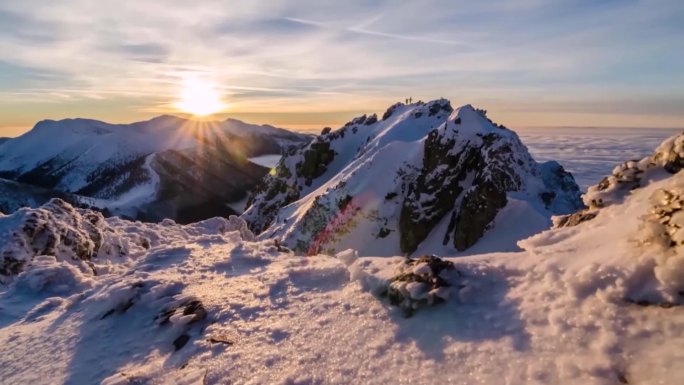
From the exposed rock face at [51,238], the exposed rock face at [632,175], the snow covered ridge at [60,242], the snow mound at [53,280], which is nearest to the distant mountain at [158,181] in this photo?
the snow covered ridge at [60,242]

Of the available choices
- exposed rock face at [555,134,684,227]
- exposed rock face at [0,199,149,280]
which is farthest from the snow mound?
exposed rock face at [555,134,684,227]

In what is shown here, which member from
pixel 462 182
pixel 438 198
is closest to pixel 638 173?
pixel 462 182

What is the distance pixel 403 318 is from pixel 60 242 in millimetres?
18717

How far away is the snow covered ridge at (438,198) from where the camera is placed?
37562 mm

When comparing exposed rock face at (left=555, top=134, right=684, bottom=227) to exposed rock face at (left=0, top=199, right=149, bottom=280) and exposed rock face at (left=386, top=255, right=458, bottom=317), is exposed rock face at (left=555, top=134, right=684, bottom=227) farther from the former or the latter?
exposed rock face at (left=0, top=199, right=149, bottom=280)

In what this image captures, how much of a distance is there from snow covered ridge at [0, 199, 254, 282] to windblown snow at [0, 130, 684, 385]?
20.3 ft

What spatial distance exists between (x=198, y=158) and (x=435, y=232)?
12484cm

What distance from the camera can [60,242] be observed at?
19547mm

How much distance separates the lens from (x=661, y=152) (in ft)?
24.0

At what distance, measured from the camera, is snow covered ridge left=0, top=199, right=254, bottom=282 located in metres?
17.7

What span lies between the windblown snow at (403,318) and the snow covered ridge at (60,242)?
6199 mm

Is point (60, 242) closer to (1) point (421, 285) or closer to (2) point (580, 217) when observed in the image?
(1) point (421, 285)

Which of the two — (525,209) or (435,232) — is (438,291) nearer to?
(525,209)

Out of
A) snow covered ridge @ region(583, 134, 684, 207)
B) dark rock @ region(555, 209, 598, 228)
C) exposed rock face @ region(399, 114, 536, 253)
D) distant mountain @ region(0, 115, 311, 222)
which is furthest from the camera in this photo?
distant mountain @ region(0, 115, 311, 222)
